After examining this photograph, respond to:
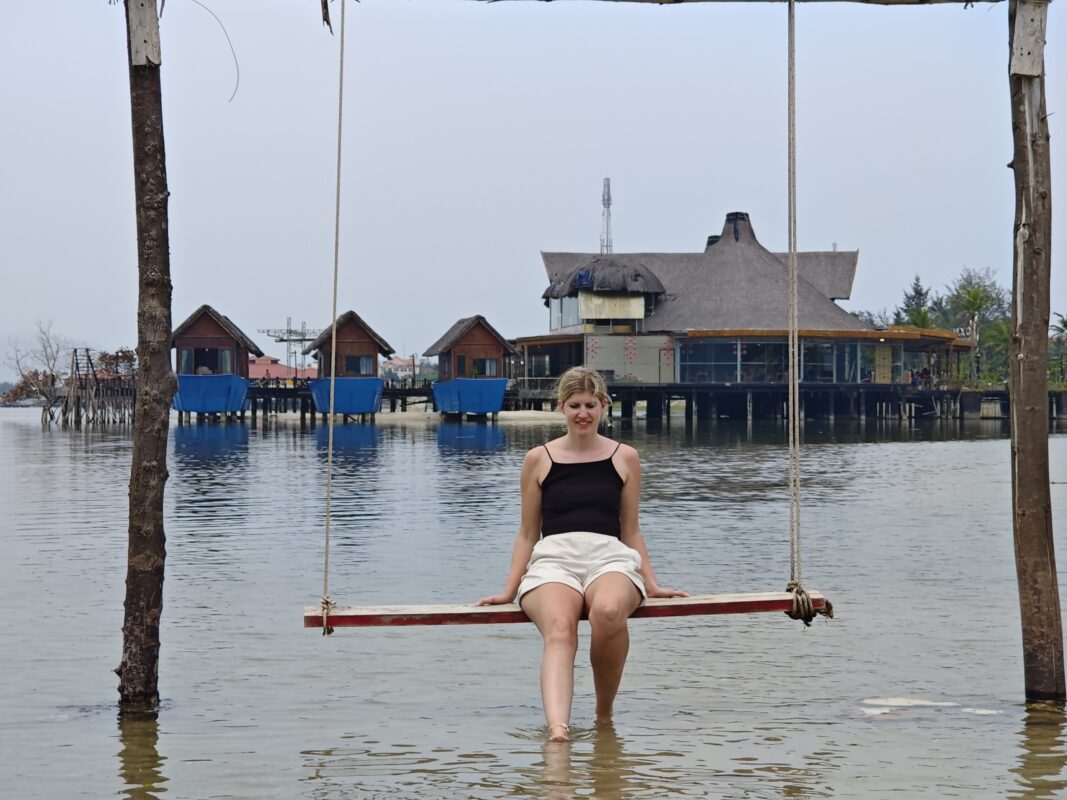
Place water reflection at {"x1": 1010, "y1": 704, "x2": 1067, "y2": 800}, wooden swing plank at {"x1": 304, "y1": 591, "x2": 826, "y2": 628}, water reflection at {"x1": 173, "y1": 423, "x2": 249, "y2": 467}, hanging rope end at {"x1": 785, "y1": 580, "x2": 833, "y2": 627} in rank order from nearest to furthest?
water reflection at {"x1": 1010, "y1": 704, "x2": 1067, "y2": 800}, wooden swing plank at {"x1": 304, "y1": 591, "x2": 826, "y2": 628}, hanging rope end at {"x1": 785, "y1": 580, "x2": 833, "y2": 627}, water reflection at {"x1": 173, "y1": 423, "x2": 249, "y2": 467}

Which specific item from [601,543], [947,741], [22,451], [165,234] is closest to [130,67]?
[165,234]

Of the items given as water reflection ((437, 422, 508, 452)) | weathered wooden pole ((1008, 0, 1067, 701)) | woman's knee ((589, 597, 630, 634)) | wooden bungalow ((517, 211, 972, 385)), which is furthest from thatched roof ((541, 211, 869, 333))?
woman's knee ((589, 597, 630, 634))

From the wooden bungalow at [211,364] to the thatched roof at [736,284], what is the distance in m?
18.2

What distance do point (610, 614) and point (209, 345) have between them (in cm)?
6159

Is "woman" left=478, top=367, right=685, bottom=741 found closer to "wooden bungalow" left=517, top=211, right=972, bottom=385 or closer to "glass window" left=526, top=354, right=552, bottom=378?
"wooden bungalow" left=517, top=211, right=972, bottom=385

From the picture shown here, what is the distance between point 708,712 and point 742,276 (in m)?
65.5

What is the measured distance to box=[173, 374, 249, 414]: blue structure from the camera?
217ft

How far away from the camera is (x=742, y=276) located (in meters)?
71.6

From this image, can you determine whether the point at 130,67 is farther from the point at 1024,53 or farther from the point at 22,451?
the point at 22,451

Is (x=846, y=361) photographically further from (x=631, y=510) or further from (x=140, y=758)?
(x=140, y=758)

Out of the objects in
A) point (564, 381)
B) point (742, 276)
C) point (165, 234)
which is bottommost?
point (564, 381)

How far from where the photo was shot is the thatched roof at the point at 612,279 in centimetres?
6962

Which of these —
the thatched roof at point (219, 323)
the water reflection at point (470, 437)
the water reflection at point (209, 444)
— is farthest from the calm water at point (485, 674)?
the thatched roof at point (219, 323)

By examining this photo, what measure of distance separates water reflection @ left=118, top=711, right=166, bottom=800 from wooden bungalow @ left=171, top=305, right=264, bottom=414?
5917 centimetres
